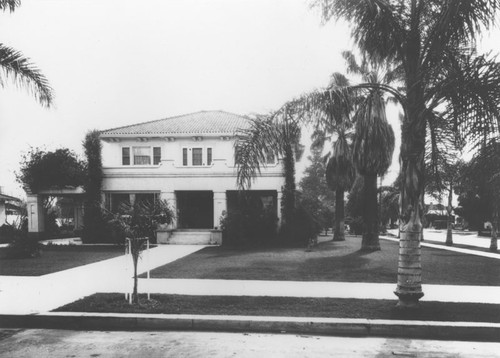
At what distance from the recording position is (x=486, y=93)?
696cm

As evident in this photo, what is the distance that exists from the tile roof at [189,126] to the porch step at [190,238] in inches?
259

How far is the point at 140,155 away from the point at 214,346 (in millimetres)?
24291

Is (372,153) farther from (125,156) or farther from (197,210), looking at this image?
(125,156)

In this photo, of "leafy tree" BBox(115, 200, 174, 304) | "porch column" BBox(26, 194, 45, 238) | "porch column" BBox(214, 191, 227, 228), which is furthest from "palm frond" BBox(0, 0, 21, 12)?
"porch column" BBox(26, 194, 45, 238)

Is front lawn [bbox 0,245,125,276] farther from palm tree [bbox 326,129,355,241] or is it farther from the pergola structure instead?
palm tree [bbox 326,129,355,241]

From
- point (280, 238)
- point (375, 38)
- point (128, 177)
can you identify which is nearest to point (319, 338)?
point (375, 38)

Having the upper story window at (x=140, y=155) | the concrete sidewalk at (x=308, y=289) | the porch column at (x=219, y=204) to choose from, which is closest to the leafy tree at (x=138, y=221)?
the concrete sidewalk at (x=308, y=289)

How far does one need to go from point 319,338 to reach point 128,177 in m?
21.5

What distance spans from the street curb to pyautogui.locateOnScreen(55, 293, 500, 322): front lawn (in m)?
0.38

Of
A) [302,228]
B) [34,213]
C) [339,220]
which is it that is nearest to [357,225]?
[339,220]

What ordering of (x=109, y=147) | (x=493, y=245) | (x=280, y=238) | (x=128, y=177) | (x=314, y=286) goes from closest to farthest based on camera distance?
1. (x=314, y=286)
2. (x=493, y=245)
3. (x=280, y=238)
4. (x=128, y=177)
5. (x=109, y=147)

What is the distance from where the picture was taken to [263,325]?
699 centimetres

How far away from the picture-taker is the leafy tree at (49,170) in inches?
1054

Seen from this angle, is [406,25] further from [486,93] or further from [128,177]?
[128,177]
